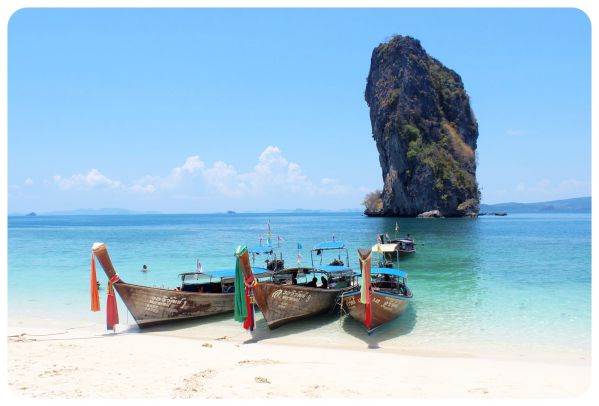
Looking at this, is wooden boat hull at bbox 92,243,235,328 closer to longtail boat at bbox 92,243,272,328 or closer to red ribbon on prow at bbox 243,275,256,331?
longtail boat at bbox 92,243,272,328

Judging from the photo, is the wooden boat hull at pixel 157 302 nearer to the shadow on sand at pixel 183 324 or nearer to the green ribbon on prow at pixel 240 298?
the shadow on sand at pixel 183 324

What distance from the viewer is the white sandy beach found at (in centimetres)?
829

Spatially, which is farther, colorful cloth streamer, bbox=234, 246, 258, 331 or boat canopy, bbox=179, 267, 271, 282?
boat canopy, bbox=179, 267, 271, 282

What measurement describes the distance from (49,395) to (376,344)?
8109mm

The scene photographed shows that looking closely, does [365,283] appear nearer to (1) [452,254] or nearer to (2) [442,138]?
(1) [452,254]

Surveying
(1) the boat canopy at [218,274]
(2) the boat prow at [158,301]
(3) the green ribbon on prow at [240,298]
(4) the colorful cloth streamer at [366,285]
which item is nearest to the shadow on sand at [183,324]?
(2) the boat prow at [158,301]

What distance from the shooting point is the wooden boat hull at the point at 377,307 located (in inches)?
519

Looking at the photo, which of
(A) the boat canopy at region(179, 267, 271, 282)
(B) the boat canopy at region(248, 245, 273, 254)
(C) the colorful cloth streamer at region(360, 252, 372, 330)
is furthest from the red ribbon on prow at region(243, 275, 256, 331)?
(B) the boat canopy at region(248, 245, 273, 254)

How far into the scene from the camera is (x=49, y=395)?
7.82 meters

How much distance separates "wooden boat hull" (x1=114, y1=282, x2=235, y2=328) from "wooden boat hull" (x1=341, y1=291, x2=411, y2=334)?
15.2ft

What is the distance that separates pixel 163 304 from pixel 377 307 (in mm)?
6728

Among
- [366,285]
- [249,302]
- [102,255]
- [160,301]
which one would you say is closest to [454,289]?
[366,285]

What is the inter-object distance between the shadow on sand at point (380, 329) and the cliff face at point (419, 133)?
3415 inches

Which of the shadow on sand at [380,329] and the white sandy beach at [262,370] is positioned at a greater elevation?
the white sandy beach at [262,370]
